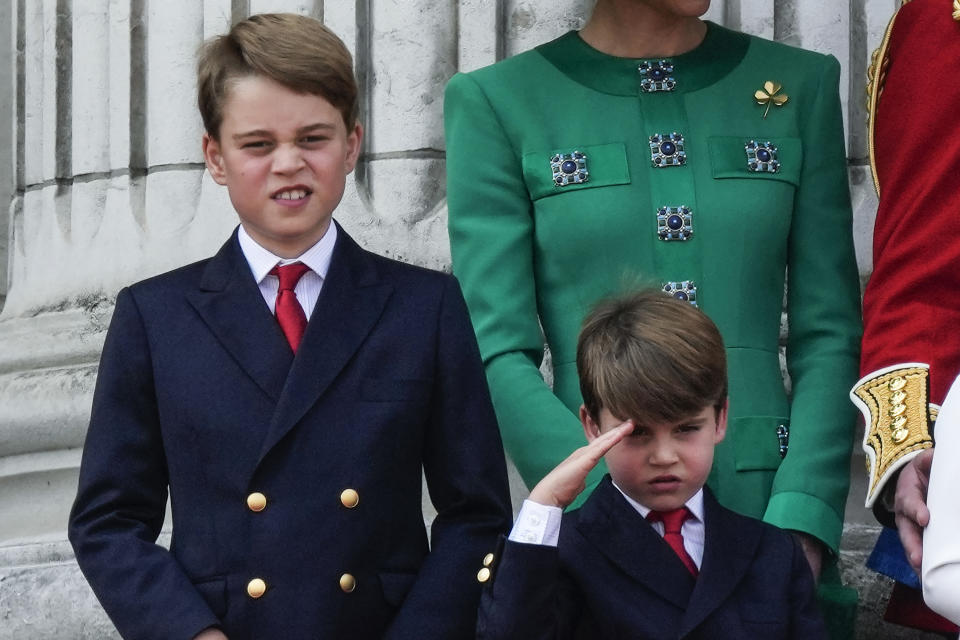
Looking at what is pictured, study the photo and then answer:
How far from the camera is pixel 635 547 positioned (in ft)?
9.24

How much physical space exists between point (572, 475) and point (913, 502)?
485 millimetres

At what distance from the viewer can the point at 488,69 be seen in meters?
3.47

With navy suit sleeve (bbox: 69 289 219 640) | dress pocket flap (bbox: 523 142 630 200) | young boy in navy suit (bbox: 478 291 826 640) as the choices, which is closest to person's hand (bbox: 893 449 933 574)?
young boy in navy suit (bbox: 478 291 826 640)

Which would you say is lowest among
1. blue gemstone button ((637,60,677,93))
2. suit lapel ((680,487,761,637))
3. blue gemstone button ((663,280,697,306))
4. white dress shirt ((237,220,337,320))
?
suit lapel ((680,487,761,637))

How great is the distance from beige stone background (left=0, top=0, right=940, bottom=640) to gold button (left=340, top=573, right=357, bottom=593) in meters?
1.33

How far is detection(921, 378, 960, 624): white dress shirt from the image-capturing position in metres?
2.26

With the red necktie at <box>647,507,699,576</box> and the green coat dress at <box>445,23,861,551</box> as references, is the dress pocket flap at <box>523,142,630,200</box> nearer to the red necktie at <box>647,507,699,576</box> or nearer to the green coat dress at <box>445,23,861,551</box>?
the green coat dress at <box>445,23,861,551</box>

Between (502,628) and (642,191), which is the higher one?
(642,191)

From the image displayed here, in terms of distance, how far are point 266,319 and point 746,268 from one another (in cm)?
87

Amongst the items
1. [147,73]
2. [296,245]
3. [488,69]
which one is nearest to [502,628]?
[296,245]

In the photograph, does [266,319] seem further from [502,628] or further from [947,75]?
[947,75]

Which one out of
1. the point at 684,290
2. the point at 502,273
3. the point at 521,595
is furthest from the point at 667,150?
the point at 521,595

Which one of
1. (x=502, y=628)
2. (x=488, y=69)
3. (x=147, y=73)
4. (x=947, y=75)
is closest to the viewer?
(x=502, y=628)

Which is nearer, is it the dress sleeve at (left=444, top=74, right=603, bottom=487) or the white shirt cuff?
the white shirt cuff
